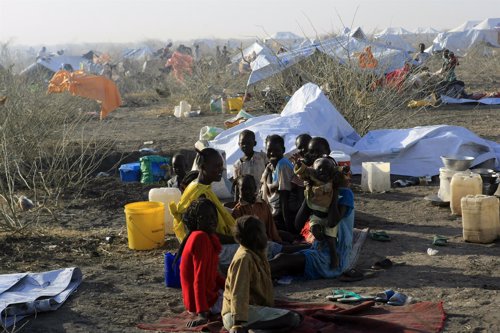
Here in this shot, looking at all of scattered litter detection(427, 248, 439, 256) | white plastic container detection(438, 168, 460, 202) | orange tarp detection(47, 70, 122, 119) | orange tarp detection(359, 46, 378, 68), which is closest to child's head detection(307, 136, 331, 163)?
scattered litter detection(427, 248, 439, 256)

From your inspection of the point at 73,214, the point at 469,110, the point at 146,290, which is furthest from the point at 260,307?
the point at 469,110

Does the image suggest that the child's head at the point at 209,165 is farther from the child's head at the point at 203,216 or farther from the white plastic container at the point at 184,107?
the white plastic container at the point at 184,107

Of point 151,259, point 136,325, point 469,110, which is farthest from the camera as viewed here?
point 469,110

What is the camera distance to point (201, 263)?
14.0 feet

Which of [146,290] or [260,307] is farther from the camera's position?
[146,290]

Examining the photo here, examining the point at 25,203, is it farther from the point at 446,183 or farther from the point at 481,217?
the point at 481,217

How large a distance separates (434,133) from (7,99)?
17.5 ft

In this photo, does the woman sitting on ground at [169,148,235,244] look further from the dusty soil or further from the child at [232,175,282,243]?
the dusty soil

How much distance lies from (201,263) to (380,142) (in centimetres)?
561

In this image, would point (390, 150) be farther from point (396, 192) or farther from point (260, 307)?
point (260, 307)

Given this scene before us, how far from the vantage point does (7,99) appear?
367 inches

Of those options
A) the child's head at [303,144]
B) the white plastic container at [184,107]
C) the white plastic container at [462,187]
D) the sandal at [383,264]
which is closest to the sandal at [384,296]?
the sandal at [383,264]

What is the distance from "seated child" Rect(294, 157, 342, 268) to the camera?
5062 millimetres

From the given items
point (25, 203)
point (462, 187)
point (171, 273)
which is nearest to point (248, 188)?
point (171, 273)
